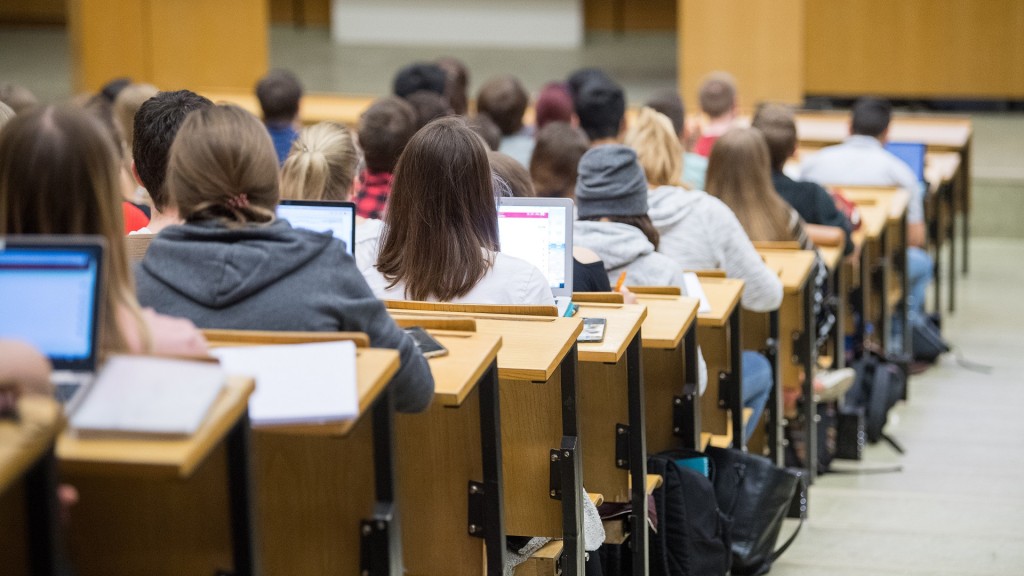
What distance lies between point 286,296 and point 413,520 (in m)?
0.64

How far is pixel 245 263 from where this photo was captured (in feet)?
6.70

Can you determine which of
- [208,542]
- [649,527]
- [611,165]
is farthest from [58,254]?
[611,165]

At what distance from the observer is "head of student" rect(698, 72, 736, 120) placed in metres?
7.00

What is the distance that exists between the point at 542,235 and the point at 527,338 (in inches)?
30.4

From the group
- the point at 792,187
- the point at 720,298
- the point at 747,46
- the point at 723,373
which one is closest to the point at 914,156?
the point at 792,187

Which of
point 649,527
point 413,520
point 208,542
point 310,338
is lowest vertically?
point 649,527

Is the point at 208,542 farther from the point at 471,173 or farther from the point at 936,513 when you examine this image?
the point at 936,513

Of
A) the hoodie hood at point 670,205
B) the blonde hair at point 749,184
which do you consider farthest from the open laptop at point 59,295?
the blonde hair at point 749,184

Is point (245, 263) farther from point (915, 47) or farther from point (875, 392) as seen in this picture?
point (915, 47)

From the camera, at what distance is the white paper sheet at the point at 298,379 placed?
1.74m

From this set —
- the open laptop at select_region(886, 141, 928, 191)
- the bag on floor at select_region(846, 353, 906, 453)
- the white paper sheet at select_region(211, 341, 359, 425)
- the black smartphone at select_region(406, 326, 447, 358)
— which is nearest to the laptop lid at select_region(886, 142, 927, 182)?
the open laptop at select_region(886, 141, 928, 191)

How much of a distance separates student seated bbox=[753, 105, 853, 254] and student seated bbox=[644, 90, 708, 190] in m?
0.61

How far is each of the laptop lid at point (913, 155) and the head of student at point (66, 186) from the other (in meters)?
5.63

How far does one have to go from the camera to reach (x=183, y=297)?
210 cm
